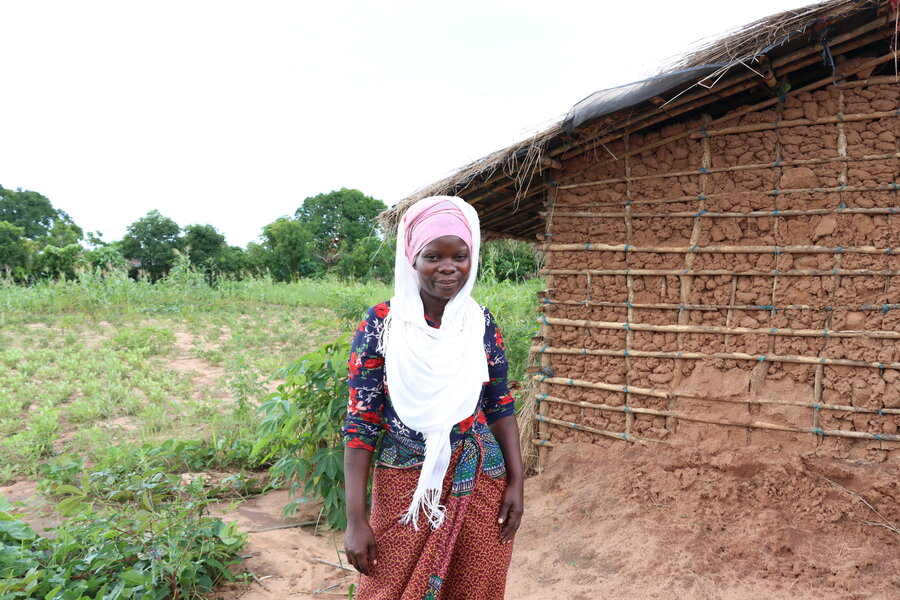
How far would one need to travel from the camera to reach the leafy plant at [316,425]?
3.58m

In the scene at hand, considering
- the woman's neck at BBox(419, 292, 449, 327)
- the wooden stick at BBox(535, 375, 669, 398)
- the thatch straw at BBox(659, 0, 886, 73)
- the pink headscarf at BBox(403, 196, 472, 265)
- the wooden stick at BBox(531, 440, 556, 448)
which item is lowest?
the wooden stick at BBox(531, 440, 556, 448)

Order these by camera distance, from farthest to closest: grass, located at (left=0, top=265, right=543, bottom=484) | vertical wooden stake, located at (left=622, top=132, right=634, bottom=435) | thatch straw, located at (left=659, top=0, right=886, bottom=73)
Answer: grass, located at (left=0, top=265, right=543, bottom=484), vertical wooden stake, located at (left=622, top=132, right=634, bottom=435), thatch straw, located at (left=659, top=0, right=886, bottom=73)

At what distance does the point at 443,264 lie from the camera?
153cm

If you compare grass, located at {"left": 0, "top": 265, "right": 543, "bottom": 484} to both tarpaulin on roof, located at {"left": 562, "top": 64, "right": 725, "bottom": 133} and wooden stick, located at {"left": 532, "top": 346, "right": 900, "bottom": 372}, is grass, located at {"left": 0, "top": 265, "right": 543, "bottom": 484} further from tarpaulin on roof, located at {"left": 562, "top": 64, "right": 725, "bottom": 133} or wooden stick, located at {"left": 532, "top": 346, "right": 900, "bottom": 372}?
tarpaulin on roof, located at {"left": 562, "top": 64, "right": 725, "bottom": 133}

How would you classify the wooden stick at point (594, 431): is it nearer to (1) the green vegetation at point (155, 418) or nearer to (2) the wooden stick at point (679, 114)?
(1) the green vegetation at point (155, 418)

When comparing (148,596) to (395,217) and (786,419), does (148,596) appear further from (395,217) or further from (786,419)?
(786,419)

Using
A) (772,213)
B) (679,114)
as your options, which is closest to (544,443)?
(772,213)

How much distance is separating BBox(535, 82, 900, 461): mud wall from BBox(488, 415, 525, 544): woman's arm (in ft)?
8.37

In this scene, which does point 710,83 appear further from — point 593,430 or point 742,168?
point 593,430

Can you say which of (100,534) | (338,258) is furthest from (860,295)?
(338,258)

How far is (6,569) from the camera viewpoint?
2.63m

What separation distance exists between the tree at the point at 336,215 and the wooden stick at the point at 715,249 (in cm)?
2485

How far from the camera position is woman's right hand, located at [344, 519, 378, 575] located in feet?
4.99

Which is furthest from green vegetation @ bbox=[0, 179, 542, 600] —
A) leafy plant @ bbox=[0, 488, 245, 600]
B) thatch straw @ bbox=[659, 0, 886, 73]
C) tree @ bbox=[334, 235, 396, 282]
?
tree @ bbox=[334, 235, 396, 282]
